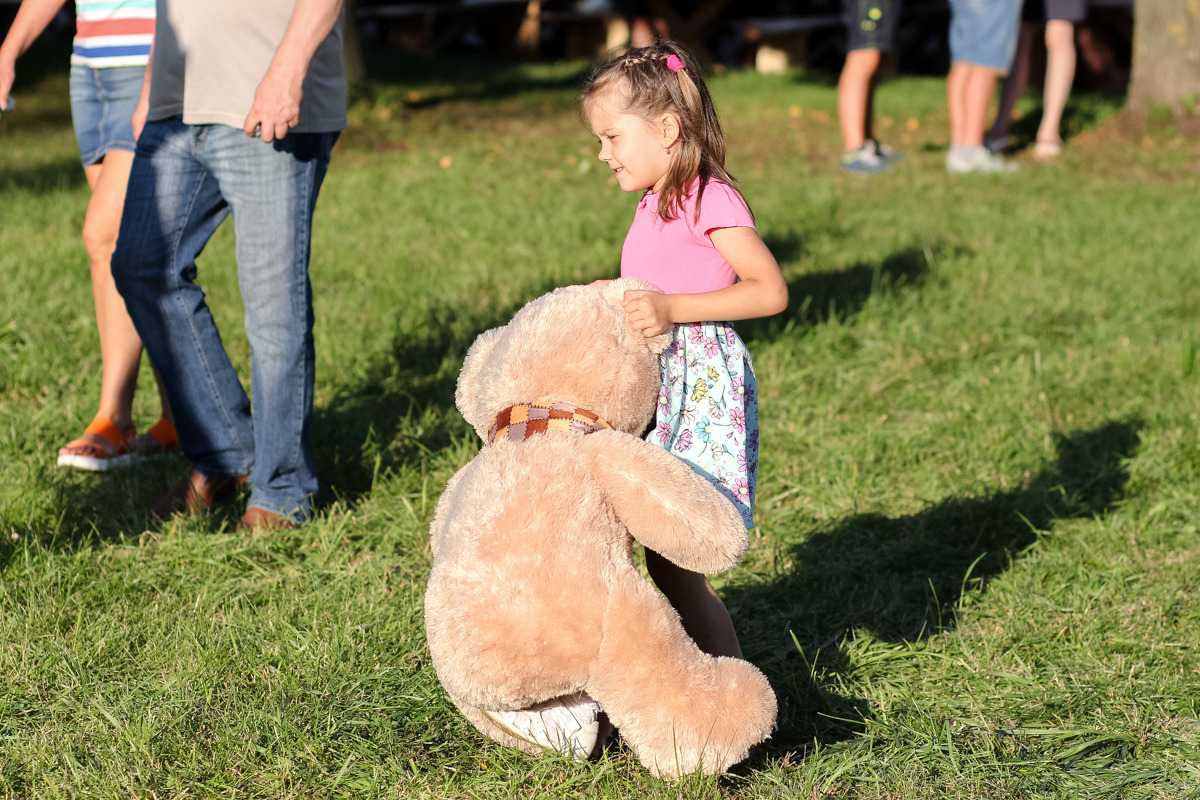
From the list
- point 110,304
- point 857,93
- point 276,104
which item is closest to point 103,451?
point 110,304

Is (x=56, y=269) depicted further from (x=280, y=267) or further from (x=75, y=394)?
(x=280, y=267)

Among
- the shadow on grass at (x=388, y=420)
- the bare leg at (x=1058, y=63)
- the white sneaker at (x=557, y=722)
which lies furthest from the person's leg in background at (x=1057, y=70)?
the white sneaker at (x=557, y=722)

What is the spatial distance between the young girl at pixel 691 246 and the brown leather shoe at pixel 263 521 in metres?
1.42

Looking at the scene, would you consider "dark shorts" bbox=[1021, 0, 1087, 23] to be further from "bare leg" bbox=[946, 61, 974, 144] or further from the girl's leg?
the girl's leg

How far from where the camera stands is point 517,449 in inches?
77.9

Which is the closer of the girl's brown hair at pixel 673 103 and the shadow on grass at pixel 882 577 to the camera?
the girl's brown hair at pixel 673 103

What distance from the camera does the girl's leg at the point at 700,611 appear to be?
7.79ft

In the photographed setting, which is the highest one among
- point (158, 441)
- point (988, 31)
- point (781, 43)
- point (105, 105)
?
point (105, 105)

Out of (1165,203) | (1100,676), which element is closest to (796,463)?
(1100,676)

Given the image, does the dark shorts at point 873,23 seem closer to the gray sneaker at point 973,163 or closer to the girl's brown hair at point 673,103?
the gray sneaker at point 973,163

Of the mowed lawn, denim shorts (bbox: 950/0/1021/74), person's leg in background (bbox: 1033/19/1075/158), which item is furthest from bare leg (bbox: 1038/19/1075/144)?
the mowed lawn

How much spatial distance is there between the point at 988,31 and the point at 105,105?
19.8ft

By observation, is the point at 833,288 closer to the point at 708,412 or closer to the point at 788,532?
the point at 788,532

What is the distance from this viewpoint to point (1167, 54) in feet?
29.7
